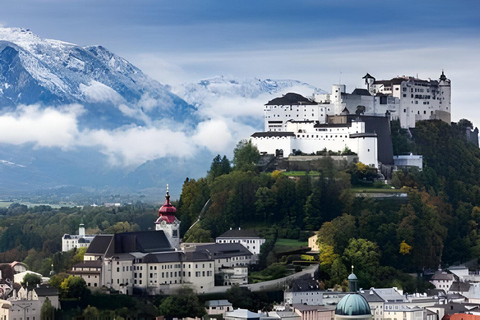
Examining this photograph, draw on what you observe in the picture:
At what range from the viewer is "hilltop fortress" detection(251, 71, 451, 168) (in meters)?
96.4

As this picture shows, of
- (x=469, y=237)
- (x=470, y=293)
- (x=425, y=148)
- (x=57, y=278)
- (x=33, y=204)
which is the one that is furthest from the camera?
(x=33, y=204)

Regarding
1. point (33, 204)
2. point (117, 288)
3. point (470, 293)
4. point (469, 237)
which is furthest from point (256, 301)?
point (33, 204)

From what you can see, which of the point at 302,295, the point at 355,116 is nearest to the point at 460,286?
the point at 302,295

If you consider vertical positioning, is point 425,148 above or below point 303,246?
above

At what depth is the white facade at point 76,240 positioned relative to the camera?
90.8m

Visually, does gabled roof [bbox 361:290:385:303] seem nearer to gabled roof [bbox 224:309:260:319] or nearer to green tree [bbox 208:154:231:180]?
gabled roof [bbox 224:309:260:319]

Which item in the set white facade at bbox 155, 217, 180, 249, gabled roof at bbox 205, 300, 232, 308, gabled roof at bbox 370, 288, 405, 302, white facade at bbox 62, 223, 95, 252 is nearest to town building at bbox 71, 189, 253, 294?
gabled roof at bbox 205, 300, 232, 308

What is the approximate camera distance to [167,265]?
75562 mm

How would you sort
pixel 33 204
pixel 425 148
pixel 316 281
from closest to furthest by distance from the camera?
pixel 316 281
pixel 425 148
pixel 33 204

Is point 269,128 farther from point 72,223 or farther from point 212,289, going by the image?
point 212,289

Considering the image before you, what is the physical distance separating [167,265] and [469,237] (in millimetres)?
27764

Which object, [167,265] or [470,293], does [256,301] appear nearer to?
[167,265]

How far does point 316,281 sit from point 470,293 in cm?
1100

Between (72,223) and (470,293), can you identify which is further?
(72,223)
